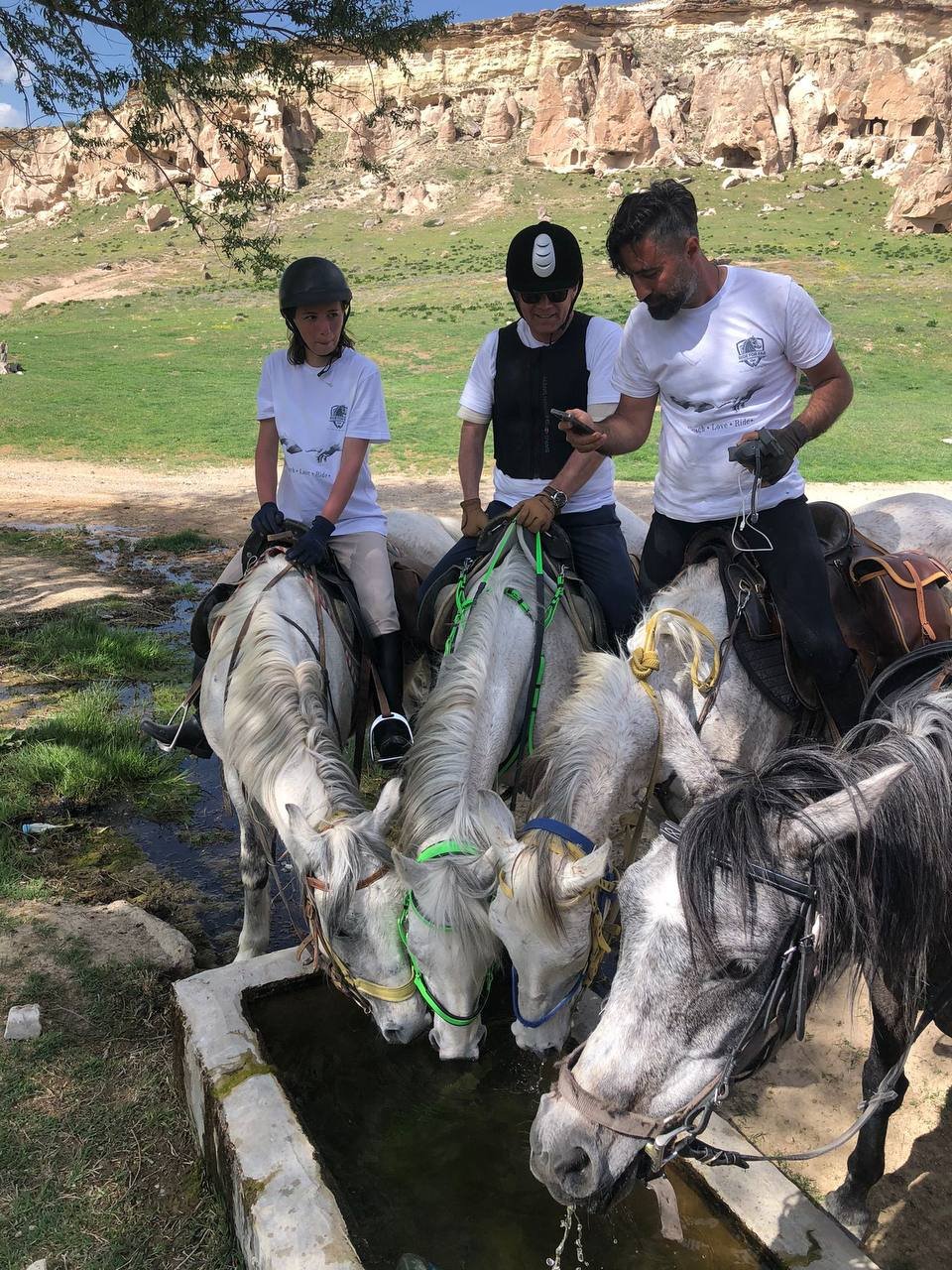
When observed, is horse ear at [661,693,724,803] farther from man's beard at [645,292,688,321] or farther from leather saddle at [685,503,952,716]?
man's beard at [645,292,688,321]

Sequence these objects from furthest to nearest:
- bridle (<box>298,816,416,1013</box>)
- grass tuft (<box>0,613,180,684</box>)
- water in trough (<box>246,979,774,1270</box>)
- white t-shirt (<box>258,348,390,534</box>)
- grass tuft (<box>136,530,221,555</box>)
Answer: grass tuft (<box>136,530,221,555</box>) → grass tuft (<box>0,613,180,684</box>) → white t-shirt (<box>258,348,390,534</box>) → bridle (<box>298,816,416,1013</box>) → water in trough (<box>246,979,774,1270</box>)

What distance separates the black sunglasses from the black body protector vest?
0.20 metres

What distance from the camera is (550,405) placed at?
14.6 feet

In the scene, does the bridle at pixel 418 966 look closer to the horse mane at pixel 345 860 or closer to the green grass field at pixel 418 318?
the horse mane at pixel 345 860

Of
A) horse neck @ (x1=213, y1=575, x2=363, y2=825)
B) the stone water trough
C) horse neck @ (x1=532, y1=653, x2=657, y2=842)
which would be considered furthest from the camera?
horse neck @ (x1=213, y1=575, x2=363, y2=825)

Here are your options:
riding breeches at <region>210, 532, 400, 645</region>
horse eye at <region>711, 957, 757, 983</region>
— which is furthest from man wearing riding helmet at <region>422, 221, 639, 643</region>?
horse eye at <region>711, 957, 757, 983</region>

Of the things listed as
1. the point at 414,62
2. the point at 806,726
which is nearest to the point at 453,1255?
the point at 806,726

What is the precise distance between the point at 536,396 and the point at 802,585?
1.71m

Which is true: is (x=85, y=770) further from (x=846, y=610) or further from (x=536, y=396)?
(x=846, y=610)

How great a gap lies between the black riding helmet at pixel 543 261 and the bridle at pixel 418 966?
8.71 feet

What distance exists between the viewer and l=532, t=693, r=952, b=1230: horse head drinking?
1.89 m

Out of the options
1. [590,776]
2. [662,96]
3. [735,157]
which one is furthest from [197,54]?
[662,96]

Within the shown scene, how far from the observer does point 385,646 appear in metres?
4.62

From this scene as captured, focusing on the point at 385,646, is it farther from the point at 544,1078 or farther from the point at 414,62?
the point at 414,62
